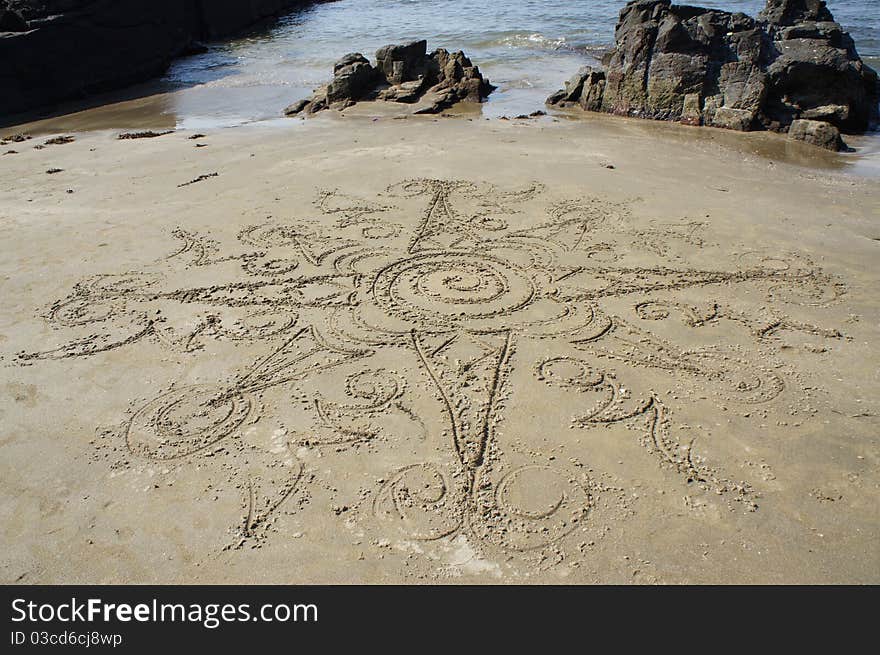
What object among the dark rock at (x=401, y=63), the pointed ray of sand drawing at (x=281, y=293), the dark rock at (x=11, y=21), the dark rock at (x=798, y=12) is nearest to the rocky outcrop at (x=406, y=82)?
the dark rock at (x=401, y=63)

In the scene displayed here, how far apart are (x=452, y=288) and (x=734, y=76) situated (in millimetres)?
8340

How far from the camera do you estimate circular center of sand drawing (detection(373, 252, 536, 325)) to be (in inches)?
176

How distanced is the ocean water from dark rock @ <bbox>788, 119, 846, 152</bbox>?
502 centimetres

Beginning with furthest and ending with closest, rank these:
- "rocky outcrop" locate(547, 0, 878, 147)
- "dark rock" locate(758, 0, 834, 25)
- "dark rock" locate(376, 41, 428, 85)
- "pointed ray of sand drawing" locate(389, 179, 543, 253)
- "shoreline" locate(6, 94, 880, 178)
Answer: "dark rock" locate(376, 41, 428, 85) → "dark rock" locate(758, 0, 834, 25) → "rocky outcrop" locate(547, 0, 878, 147) → "shoreline" locate(6, 94, 880, 178) → "pointed ray of sand drawing" locate(389, 179, 543, 253)

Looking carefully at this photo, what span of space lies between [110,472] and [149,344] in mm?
1262

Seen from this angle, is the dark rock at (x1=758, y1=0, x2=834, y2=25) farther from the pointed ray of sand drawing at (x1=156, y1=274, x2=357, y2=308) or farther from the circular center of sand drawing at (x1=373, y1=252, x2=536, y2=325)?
the pointed ray of sand drawing at (x1=156, y1=274, x2=357, y2=308)

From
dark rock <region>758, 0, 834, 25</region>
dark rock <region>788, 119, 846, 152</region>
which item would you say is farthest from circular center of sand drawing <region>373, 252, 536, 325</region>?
dark rock <region>758, 0, 834, 25</region>

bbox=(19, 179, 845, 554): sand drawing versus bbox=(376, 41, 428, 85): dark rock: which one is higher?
bbox=(376, 41, 428, 85): dark rock

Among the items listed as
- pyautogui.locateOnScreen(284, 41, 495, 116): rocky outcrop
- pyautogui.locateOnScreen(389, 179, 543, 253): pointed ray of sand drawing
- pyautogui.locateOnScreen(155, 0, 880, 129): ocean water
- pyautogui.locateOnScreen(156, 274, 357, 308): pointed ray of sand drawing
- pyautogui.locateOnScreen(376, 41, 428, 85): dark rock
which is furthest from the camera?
pyautogui.locateOnScreen(155, 0, 880, 129): ocean water

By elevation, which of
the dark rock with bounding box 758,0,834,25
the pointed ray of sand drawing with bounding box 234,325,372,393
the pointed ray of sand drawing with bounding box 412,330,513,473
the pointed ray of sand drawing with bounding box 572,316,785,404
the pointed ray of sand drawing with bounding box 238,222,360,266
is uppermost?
the dark rock with bounding box 758,0,834,25

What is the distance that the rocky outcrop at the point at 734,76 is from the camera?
9.92 m

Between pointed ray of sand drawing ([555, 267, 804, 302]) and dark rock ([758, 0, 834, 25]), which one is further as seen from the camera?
dark rock ([758, 0, 834, 25])

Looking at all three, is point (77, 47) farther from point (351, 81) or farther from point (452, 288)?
point (452, 288)
